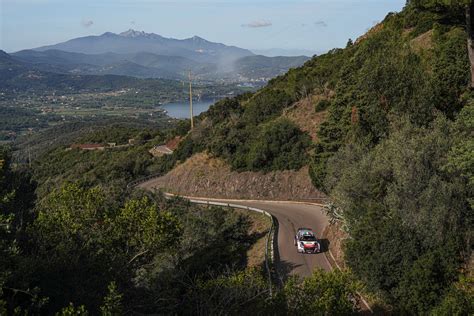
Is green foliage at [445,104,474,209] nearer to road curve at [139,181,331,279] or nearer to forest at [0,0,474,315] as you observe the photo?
forest at [0,0,474,315]

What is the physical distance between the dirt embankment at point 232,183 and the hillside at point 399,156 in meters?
0.40

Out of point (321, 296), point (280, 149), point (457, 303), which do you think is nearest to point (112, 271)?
point (321, 296)

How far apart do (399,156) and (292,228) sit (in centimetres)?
1054

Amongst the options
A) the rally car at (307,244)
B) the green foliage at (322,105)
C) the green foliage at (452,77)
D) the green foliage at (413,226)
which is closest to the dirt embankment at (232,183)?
the green foliage at (322,105)

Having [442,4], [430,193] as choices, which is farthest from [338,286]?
[442,4]

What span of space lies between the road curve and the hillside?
173cm

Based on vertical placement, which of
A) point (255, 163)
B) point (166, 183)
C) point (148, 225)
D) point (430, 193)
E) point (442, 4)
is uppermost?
point (442, 4)

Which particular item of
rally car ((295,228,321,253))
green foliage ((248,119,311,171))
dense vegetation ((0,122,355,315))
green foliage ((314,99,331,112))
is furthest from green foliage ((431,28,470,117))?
green foliage ((314,99,331,112))

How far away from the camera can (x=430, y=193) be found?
1256 centimetres

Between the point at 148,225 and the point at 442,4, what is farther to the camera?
the point at 442,4

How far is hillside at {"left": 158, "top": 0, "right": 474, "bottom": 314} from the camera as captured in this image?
1227 centimetres

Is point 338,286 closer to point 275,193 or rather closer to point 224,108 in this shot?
point 275,193

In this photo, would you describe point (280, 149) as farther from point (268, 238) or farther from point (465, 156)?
point (465, 156)

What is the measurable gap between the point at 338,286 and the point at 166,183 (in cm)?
2699
